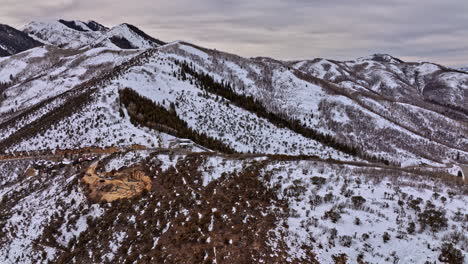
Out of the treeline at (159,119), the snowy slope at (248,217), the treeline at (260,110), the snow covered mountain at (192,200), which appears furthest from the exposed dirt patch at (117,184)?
the treeline at (260,110)

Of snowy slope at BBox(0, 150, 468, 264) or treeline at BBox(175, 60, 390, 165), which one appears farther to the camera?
treeline at BBox(175, 60, 390, 165)

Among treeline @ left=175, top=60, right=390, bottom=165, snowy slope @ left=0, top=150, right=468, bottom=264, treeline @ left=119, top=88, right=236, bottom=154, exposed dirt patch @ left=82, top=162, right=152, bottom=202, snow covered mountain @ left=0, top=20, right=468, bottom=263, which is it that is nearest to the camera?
snowy slope @ left=0, top=150, right=468, bottom=264

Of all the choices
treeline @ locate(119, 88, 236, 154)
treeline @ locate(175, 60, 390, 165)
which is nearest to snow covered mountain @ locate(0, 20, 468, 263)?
treeline @ locate(119, 88, 236, 154)

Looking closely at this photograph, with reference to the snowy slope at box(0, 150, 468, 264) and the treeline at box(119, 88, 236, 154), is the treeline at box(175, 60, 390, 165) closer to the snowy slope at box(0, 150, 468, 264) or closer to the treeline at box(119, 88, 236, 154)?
the treeline at box(119, 88, 236, 154)

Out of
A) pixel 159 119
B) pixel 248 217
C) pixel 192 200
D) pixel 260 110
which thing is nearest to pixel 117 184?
pixel 192 200

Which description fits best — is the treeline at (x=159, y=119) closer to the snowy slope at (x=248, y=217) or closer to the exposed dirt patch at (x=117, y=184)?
the exposed dirt patch at (x=117, y=184)

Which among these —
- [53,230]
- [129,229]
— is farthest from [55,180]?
[129,229]
